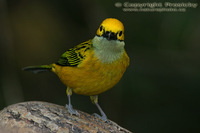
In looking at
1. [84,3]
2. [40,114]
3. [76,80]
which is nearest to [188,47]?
[84,3]

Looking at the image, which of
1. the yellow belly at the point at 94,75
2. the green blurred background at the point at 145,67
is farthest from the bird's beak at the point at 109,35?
the green blurred background at the point at 145,67

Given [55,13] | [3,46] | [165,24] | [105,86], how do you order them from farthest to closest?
1. [55,13]
2. [3,46]
3. [165,24]
4. [105,86]

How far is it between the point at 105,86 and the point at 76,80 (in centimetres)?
44

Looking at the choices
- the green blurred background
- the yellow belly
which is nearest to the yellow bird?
the yellow belly

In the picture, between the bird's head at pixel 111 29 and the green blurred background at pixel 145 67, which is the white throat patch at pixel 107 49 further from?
the green blurred background at pixel 145 67

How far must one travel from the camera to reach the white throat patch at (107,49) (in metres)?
5.15

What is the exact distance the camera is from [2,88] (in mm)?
7254

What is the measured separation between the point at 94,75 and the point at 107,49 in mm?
426

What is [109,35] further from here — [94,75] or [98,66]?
[94,75]

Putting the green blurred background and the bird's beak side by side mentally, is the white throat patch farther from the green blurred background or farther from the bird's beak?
the green blurred background

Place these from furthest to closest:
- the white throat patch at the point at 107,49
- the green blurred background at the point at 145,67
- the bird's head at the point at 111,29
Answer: the green blurred background at the point at 145,67 → the white throat patch at the point at 107,49 → the bird's head at the point at 111,29

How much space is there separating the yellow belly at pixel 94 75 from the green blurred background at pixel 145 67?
2.01 metres

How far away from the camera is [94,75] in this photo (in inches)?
204

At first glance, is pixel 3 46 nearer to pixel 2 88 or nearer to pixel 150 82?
pixel 2 88
